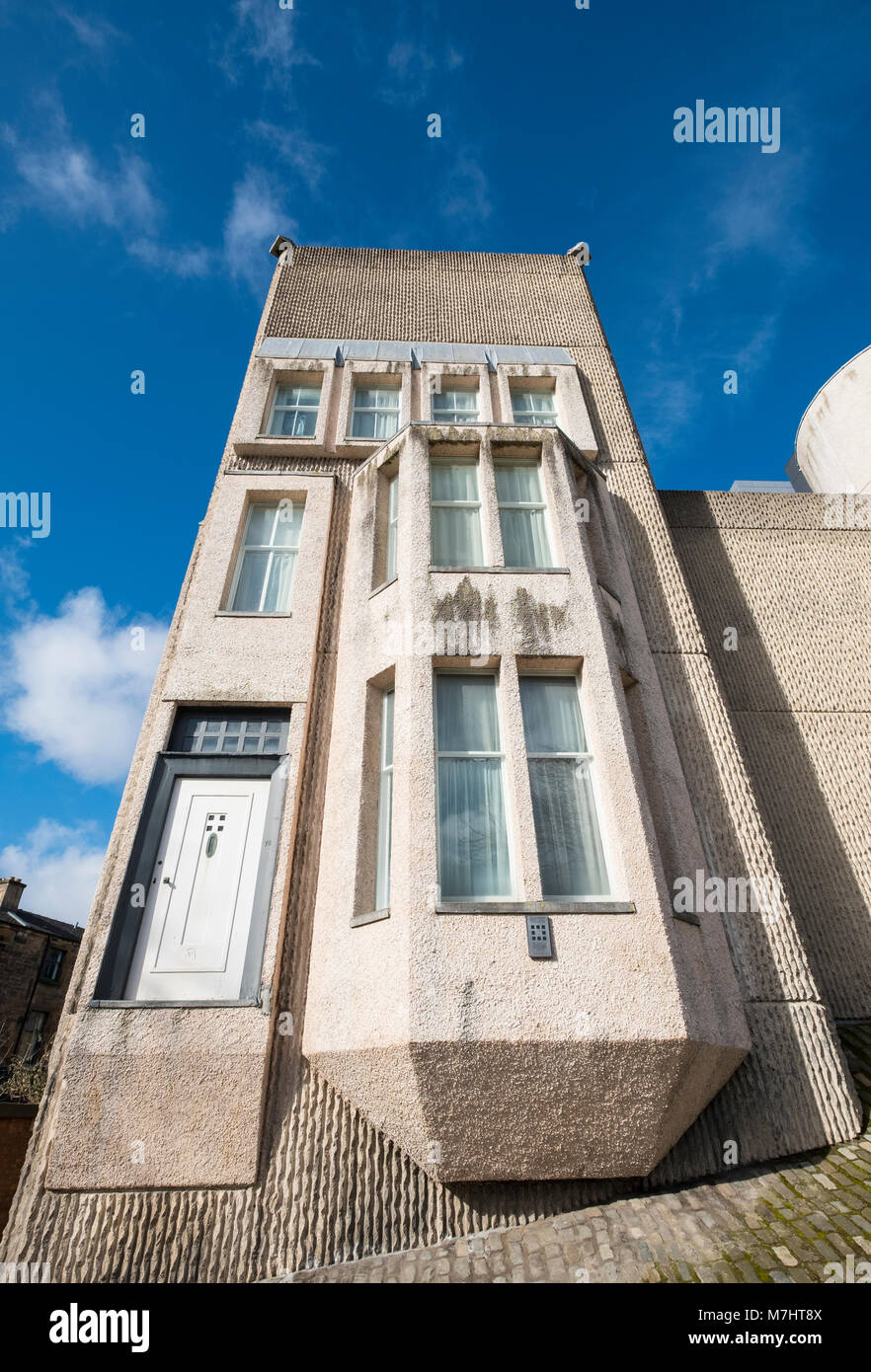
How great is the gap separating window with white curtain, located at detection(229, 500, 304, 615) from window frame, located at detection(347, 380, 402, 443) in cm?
202

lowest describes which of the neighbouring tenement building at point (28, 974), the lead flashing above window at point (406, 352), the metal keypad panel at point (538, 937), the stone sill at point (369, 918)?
the metal keypad panel at point (538, 937)

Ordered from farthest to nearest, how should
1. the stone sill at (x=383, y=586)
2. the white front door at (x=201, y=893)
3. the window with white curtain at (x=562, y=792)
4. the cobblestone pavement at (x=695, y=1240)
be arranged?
the stone sill at (x=383, y=586) < the white front door at (x=201, y=893) < the window with white curtain at (x=562, y=792) < the cobblestone pavement at (x=695, y=1240)

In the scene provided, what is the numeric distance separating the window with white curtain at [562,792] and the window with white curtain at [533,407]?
6807 millimetres

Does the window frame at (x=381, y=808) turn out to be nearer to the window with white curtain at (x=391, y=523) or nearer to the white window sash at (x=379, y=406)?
the window with white curtain at (x=391, y=523)

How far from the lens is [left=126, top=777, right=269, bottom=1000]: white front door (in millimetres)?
6020

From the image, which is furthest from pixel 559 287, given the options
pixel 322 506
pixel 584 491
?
pixel 322 506

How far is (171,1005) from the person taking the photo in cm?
575

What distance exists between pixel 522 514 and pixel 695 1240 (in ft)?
24.2

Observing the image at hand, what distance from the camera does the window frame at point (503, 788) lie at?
5.61 meters

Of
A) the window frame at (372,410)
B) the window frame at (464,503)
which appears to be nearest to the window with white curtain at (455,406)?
the window frame at (372,410)

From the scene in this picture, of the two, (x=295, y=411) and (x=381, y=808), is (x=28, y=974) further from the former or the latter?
(x=381, y=808)

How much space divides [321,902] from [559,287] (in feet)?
46.8
